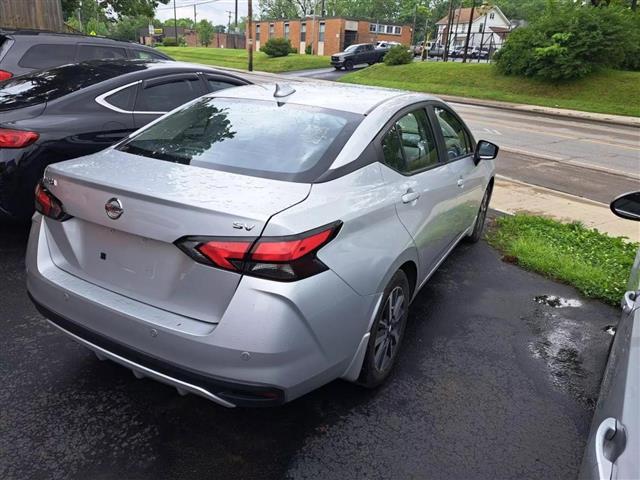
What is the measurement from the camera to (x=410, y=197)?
3082 millimetres

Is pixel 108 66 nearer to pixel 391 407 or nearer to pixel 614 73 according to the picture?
pixel 391 407

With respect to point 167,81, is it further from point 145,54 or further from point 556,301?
point 556,301

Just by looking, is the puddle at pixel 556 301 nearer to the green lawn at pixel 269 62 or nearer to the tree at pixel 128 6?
the tree at pixel 128 6

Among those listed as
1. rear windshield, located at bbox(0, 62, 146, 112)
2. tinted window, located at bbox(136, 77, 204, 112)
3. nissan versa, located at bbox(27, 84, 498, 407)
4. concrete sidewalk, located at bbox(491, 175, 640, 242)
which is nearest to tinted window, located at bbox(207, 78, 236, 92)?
tinted window, located at bbox(136, 77, 204, 112)

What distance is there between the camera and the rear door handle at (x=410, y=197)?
119 inches

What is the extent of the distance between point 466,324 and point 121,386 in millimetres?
2437

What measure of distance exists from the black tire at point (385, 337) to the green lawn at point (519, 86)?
24.1 metres

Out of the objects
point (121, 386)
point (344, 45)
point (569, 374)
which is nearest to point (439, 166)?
point (569, 374)

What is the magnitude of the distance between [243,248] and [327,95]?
1754 millimetres

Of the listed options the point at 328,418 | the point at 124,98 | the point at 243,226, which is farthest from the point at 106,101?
the point at 328,418

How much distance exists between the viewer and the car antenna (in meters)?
3.39

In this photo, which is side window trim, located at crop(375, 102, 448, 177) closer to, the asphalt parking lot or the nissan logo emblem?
the asphalt parking lot

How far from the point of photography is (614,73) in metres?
26.0

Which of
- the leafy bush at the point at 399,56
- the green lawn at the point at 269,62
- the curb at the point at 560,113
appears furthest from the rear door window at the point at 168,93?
the green lawn at the point at 269,62
